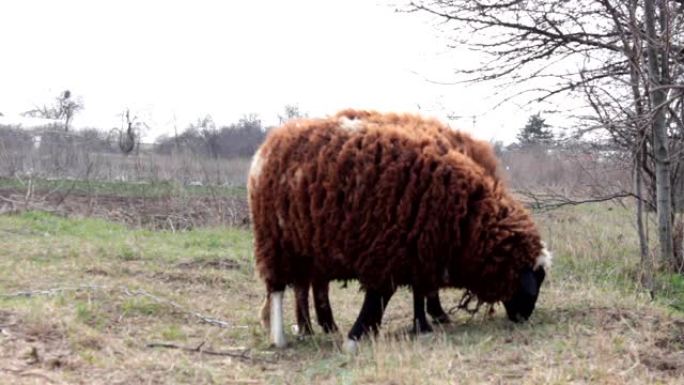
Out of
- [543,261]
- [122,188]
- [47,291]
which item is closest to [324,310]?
[543,261]

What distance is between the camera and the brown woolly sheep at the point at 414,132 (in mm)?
6391

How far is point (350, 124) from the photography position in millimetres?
6363

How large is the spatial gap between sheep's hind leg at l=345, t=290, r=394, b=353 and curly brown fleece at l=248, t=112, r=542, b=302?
0.12 meters

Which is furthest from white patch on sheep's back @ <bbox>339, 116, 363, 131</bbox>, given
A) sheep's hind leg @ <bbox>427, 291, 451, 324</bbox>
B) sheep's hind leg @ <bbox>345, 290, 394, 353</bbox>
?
sheep's hind leg @ <bbox>427, 291, 451, 324</bbox>

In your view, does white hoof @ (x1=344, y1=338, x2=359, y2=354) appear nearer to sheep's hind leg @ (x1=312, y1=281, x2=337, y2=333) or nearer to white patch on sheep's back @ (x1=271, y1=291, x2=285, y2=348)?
white patch on sheep's back @ (x1=271, y1=291, x2=285, y2=348)

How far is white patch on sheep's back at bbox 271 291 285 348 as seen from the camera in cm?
656

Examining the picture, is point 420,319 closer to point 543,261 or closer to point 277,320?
point 543,261

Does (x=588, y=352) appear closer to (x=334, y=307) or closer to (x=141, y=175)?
(x=334, y=307)

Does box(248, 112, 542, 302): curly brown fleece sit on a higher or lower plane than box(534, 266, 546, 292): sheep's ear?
higher

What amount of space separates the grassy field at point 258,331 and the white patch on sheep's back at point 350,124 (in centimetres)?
169

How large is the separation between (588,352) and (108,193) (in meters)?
20.1

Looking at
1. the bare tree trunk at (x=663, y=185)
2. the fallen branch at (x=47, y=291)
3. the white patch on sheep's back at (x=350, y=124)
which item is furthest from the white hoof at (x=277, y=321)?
the bare tree trunk at (x=663, y=185)

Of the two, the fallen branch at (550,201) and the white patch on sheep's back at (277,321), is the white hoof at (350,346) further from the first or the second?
the fallen branch at (550,201)

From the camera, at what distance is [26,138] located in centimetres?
2511
